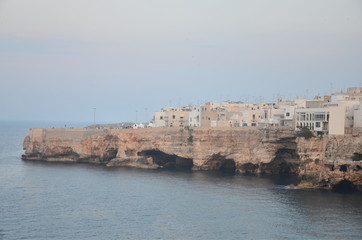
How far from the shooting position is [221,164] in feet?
226

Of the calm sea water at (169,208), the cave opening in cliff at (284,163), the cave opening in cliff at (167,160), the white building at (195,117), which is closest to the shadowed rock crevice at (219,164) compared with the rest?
the cave opening in cliff at (167,160)

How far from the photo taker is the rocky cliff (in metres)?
52.0

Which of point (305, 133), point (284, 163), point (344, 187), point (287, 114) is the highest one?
point (287, 114)

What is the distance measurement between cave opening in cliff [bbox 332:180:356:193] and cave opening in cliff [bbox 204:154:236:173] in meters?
16.3

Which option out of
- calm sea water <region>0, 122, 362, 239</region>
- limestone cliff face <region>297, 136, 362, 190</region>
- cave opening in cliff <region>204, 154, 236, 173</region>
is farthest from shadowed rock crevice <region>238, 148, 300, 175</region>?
limestone cliff face <region>297, 136, 362, 190</region>

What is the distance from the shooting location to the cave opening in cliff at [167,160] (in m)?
71.6

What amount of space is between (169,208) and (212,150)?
2203 centimetres

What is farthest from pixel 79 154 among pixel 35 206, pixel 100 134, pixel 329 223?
pixel 329 223

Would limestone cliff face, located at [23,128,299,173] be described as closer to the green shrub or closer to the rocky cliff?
the rocky cliff

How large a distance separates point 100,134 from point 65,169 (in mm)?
9326

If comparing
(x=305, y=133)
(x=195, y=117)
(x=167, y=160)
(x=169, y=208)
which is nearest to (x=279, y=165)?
(x=305, y=133)

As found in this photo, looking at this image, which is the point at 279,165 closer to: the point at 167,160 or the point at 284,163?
the point at 284,163

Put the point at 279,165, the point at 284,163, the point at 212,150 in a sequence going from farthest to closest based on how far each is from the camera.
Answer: the point at 212,150
the point at 279,165
the point at 284,163

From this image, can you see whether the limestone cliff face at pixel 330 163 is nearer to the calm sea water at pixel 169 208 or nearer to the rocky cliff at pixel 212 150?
the rocky cliff at pixel 212 150
